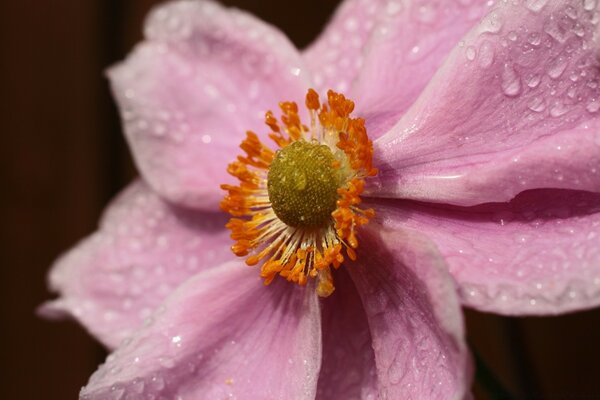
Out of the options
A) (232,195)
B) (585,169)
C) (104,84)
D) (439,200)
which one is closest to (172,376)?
(232,195)

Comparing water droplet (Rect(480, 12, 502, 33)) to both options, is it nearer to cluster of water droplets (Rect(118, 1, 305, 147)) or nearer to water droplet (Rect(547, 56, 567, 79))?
water droplet (Rect(547, 56, 567, 79))

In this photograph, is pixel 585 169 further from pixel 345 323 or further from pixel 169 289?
pixel 169 289

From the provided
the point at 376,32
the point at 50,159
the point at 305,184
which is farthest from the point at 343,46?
the point at 50,159

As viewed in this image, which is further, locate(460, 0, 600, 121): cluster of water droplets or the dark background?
the dark background

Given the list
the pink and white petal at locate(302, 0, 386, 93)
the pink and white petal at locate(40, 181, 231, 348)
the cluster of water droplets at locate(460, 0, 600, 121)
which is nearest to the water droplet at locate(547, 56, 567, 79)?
the cluster of water droplets at locate(460, 0, 600, 121)

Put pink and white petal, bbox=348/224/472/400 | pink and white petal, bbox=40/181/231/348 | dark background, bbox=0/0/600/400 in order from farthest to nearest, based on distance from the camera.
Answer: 1. dark background, bbox=0/0/600/400
2. pink and white petal, bbox=40/181/231/348
3. pink and white petal, bbox=348/224/472/400
